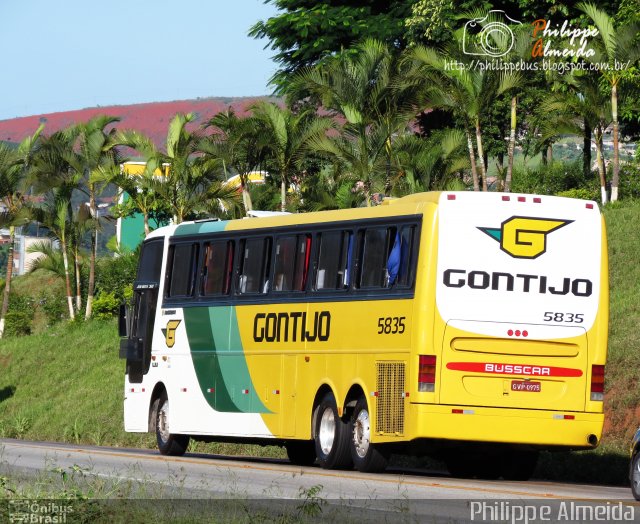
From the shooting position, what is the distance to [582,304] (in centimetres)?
1808

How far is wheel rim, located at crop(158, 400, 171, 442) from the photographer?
24922 mm

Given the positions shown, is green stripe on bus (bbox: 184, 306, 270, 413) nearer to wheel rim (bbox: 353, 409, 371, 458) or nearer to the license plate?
wheel rim (bbox: 353, 409, 371, 458)

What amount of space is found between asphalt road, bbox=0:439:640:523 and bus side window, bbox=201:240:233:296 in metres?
4.05

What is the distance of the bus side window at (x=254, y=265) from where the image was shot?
21906 mm

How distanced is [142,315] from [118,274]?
104 ft

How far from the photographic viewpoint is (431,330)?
17.5 m

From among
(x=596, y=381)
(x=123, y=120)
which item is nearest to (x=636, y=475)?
(x=596, y=381)

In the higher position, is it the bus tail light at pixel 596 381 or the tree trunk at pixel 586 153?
the tree trunk at pixel 586 153

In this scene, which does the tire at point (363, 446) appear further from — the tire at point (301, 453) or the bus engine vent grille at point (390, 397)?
the tire at point (301, 453)

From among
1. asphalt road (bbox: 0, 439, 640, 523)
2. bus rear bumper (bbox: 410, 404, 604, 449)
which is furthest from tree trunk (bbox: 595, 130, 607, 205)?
asphalt road (bbox: 0, 439, 640, 523)

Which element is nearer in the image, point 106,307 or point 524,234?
point 524,234

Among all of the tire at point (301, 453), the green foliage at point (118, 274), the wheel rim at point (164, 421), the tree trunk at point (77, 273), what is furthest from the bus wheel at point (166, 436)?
the tree trunk at point (77, 273)

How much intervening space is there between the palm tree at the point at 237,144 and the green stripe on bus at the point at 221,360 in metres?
19.4
